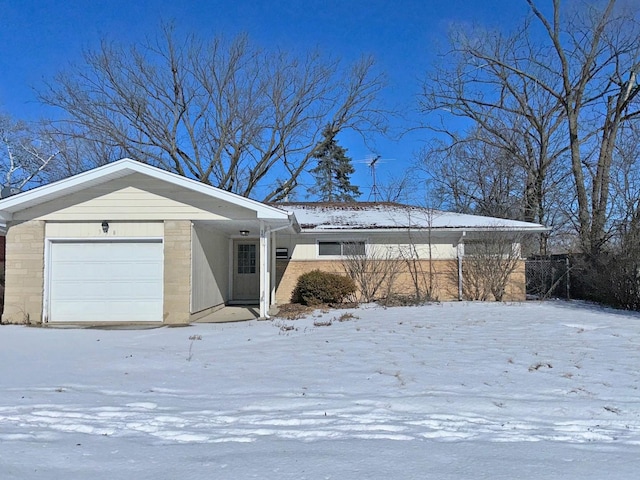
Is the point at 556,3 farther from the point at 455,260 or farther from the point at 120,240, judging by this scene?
the point at 120,240

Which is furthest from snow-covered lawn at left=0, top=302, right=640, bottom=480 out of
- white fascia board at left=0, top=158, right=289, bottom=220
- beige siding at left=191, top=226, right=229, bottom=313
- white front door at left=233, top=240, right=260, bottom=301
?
white front door at left=233, top=240, right=260, bottom=301

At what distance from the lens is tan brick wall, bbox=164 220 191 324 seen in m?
11.6

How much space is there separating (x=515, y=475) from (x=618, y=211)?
17.4 metres

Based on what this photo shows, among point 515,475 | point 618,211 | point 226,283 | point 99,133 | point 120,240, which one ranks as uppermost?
point 99,133

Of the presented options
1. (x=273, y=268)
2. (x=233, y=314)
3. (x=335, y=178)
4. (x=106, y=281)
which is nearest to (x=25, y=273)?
(x=106, y=281)

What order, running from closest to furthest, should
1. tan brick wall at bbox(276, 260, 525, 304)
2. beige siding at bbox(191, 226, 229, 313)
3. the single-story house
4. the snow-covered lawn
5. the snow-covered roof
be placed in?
the snow-covered lawn < the single-story house < beige siding at bbox(191, 226, 229, 313) < the snow-covered roof < tan brick wall at bbox(276, 260, 525, 304)

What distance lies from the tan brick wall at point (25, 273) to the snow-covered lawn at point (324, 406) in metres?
2.83

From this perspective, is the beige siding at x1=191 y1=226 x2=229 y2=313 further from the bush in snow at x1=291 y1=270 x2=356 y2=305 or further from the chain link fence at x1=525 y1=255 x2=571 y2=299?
the chain link fence at x1=525 y1=255 x2=571 y2=299

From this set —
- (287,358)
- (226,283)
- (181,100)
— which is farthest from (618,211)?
(181,100)

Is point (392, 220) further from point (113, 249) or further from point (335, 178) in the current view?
point (335, 178)

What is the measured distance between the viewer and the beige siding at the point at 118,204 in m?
11.6

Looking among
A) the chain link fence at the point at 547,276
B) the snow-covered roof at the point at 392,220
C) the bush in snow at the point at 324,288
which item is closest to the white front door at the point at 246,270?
the snow-covered roof at the point at 392,220

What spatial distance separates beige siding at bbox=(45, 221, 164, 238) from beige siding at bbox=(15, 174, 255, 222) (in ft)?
0.44

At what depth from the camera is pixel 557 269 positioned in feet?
56.3
